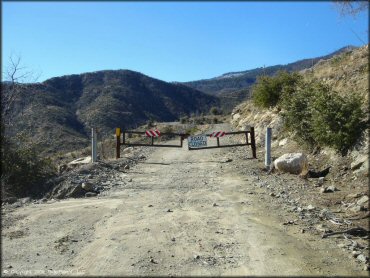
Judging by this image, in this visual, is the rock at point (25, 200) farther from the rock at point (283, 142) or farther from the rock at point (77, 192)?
the rock at point (283, 142)

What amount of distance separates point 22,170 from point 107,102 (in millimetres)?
70872

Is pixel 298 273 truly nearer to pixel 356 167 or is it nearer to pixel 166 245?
pixel 166 245

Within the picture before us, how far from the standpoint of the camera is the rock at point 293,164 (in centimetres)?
1084

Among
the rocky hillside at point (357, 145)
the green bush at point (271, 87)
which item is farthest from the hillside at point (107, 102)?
the rocky hillside at point (357, 145)

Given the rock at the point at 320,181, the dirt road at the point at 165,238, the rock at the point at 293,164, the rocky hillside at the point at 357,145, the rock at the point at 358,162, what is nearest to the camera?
the dirt road at the point at 165,238

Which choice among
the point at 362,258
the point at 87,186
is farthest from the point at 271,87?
the point at 362,258

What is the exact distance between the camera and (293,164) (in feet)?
36.2

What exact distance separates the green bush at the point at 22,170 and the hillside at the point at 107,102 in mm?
38505

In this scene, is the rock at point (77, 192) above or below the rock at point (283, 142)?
below

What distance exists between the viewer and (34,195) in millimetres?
10992

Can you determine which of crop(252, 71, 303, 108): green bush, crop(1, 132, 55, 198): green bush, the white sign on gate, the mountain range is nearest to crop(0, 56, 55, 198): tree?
crop(1, 132, 55, 198): green bush

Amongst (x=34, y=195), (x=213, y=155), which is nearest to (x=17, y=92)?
(x=34, y=195)

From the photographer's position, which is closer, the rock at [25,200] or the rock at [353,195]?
the rock at [353,195]

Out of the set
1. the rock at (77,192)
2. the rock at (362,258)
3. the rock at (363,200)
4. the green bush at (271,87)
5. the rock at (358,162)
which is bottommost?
the rock at (362,258)
